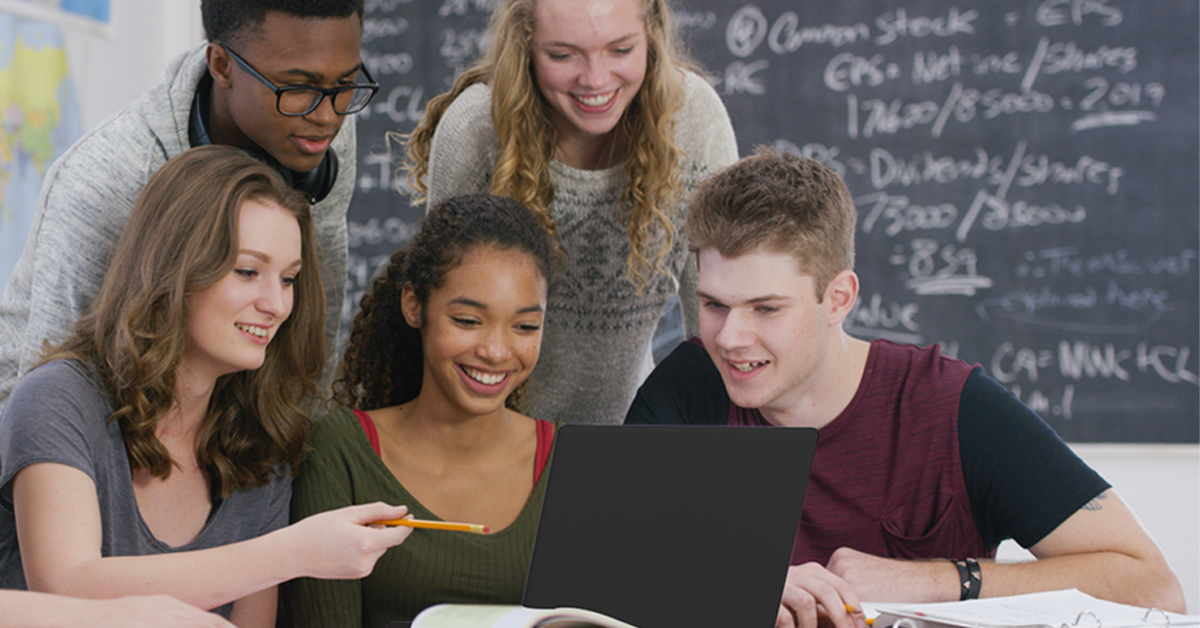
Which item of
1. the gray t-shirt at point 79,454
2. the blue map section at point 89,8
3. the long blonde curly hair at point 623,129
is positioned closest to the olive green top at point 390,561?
the gray t-shirt at point 79,454

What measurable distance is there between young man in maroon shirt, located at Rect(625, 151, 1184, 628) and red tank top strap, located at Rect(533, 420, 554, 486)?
23 centimetres

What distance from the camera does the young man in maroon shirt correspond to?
4.81 feet

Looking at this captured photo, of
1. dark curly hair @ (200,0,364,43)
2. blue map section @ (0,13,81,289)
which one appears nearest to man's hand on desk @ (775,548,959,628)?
dark curly hair @ (200,0,364,43)

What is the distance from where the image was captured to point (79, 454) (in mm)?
1252

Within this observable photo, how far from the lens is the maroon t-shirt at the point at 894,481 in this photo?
5.01 ft

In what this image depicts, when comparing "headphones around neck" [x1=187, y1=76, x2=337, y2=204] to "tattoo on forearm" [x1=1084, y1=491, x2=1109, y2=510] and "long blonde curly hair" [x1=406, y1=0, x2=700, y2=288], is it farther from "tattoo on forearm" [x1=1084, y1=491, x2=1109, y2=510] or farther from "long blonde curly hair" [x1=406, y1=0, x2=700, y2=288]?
"tattoo on forearm" [x1=1084, y1=491, x2=1109, y2=510]

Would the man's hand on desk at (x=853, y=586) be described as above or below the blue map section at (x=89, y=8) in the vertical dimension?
below

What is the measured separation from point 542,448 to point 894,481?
588 millimetres

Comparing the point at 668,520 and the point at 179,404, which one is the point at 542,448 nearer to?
the point at 179,404

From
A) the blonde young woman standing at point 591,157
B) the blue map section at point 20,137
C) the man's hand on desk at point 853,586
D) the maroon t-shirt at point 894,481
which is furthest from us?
the blue map section at point 20,137

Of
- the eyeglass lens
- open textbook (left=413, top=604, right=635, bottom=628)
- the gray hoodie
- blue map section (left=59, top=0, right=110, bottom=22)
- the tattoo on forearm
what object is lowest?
open textbook (left=413, top=604, right=635, bottom=628)

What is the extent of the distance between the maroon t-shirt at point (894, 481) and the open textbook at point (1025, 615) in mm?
360

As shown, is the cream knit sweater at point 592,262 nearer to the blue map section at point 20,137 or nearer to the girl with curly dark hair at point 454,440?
the girl with curly dark hair at point 454,440

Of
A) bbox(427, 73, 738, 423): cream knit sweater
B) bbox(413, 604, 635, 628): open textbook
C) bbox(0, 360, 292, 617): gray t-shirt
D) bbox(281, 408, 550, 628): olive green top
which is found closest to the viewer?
bbox(413, 604, 635, 628): open textbook
